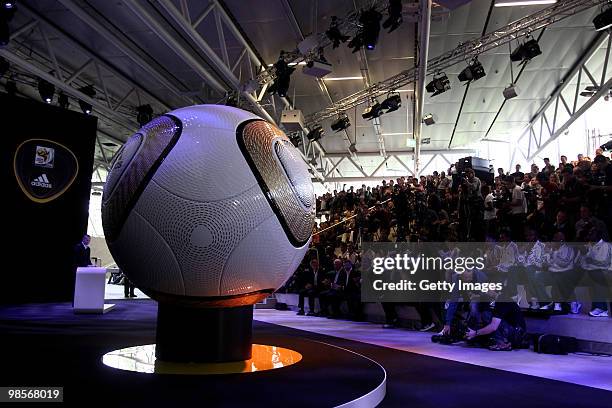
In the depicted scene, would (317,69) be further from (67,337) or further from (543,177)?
(67,337)

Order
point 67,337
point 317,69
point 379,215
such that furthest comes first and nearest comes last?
point 379,215 < point 317,69 < point 67,337

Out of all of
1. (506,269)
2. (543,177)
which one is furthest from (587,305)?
(543,177)

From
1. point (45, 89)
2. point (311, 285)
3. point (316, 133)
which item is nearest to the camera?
point (311, 285)

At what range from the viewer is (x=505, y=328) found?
6641mm

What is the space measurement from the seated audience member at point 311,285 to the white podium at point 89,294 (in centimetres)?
509

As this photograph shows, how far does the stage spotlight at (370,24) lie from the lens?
1073 centimetres

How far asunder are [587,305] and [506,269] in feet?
3.81

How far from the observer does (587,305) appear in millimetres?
6664

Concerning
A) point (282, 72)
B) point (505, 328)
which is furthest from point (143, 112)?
point (505, 328)

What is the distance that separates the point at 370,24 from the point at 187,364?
9.41 meters

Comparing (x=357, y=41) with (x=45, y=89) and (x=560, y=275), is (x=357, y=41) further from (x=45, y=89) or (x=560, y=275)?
(x=45, y=89)

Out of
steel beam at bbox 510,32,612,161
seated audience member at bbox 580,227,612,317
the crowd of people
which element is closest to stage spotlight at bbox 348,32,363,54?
the crowd of people

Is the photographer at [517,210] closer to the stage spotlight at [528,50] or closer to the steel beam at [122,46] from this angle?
the stage spotlight at [528,50]

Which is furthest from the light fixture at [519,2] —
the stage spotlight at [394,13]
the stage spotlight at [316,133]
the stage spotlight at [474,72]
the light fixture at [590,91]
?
the stage spotlight at [316,133]
